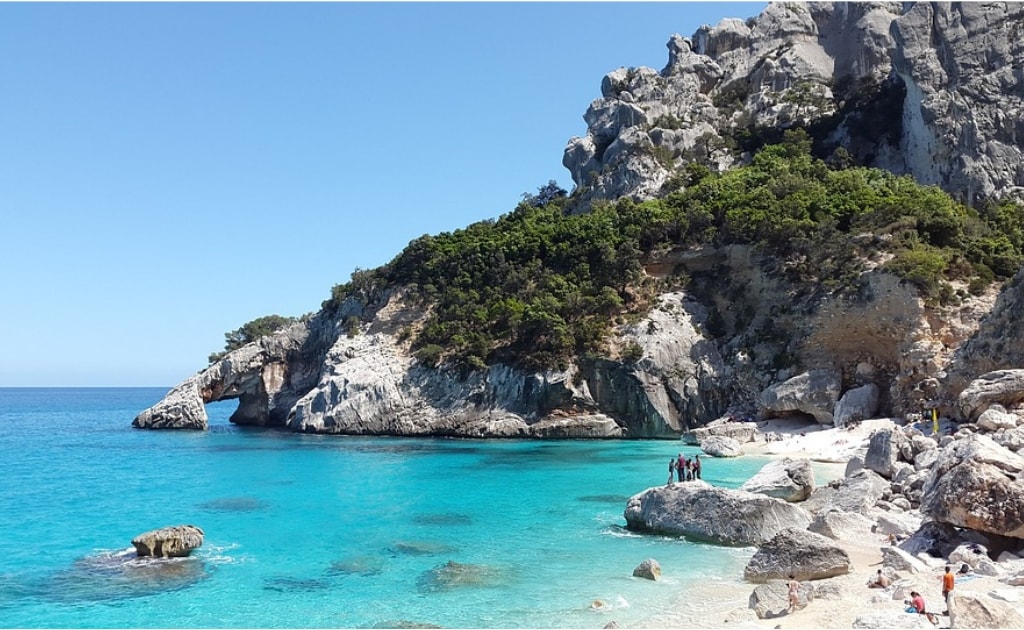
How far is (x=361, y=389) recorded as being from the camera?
48.7m

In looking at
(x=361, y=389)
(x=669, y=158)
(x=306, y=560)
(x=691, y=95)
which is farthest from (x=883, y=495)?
(x=691, y=95)

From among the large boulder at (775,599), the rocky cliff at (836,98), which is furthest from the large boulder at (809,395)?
the large boulder at (775,599)

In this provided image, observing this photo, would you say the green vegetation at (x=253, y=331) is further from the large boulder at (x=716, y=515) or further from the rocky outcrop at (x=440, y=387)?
the large boulder at (x=716, y=515)

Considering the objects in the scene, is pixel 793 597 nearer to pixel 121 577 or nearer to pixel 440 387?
pixel 121 577

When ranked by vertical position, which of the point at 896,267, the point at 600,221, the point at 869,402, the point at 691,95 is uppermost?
the point at 691,95

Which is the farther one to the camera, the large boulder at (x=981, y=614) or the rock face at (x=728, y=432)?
the rock face at (x=728, y=432)

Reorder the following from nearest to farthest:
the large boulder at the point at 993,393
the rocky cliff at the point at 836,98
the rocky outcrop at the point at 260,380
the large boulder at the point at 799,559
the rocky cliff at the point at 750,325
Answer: the large boulder at the point at 799,559 → the large boulder at the point at 993,393 → the rocky cliff at the point at 750,325 → the rocky cliff at the point at 836,98 → the rocky outcrop at the point at 260,380

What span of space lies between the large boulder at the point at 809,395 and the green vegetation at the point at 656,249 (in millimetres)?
5341

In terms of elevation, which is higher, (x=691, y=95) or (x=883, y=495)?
(x=691, y=95)

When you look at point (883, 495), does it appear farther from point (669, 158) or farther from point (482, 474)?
point (669, 158)

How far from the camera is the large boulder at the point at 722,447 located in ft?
112

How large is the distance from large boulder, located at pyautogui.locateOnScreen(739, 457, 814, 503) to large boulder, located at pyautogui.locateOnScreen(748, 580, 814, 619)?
832cm

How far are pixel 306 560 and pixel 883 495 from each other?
1509cm

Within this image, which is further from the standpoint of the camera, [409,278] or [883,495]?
[409,278]
